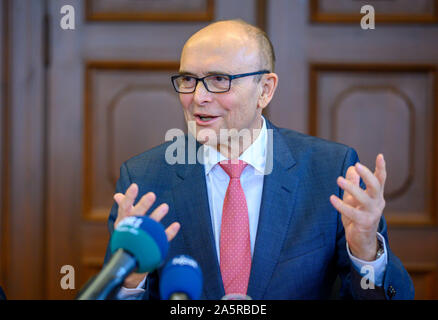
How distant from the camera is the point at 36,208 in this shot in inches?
79.4

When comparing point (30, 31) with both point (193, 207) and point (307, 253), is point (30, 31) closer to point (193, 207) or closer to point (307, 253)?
point (193, 207)

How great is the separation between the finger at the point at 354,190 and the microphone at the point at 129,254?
1.27 ft

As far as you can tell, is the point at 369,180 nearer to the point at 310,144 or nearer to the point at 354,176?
the point at 354,176

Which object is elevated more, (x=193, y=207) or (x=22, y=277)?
(x=193, y=207)

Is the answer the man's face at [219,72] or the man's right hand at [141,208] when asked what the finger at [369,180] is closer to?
the man's right hand at [141,208]

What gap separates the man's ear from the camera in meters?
1.42

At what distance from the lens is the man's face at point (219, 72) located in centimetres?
129

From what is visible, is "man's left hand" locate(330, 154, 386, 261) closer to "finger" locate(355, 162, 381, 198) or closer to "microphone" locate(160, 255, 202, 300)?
"finger" locate(355, 162, 381, 198)

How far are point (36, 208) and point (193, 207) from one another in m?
0.99

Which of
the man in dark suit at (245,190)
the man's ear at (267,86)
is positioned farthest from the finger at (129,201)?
the man's ear at (267,86)

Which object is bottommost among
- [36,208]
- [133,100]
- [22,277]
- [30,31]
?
[22,277]
